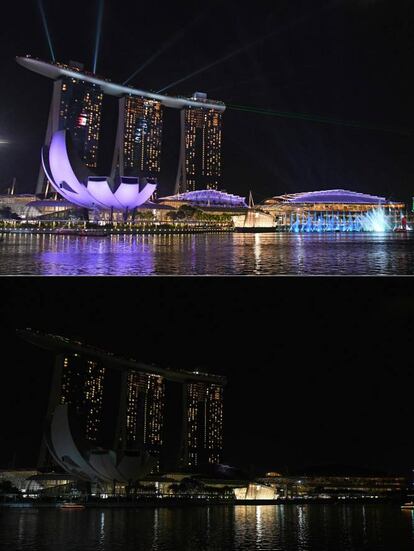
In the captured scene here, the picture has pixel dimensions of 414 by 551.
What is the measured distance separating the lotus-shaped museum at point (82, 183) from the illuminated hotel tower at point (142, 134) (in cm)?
2585

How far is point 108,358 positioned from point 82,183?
7882 mm

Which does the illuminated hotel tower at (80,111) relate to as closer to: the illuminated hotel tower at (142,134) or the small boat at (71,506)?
the illuminated hotel tower at (142,134)

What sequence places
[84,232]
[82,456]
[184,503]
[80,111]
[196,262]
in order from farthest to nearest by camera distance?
[80,111], [84,232], [184,503], [82,456], [196,262]

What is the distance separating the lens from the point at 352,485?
132ft

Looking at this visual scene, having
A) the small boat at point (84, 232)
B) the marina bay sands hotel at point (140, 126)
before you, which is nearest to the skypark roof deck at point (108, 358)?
the small boat at point (84, 232)

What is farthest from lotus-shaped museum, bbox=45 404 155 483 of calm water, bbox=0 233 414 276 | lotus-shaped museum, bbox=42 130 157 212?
lotus-shaped museum, bbox=42 130 157 212

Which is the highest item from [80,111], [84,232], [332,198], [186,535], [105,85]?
[105,85]

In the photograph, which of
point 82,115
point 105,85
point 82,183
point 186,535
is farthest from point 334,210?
point 186,535

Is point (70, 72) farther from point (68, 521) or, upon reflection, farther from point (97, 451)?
point (68, 521)

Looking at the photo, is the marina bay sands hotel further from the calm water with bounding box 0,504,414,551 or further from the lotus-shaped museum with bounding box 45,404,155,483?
the calm water with bounding box 0,504,414,551

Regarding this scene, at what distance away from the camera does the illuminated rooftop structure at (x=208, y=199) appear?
5014 cm

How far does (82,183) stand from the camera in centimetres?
2884

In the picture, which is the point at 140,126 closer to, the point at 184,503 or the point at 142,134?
the point at 142,134

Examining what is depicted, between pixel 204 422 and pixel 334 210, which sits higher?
pixel 334 210
